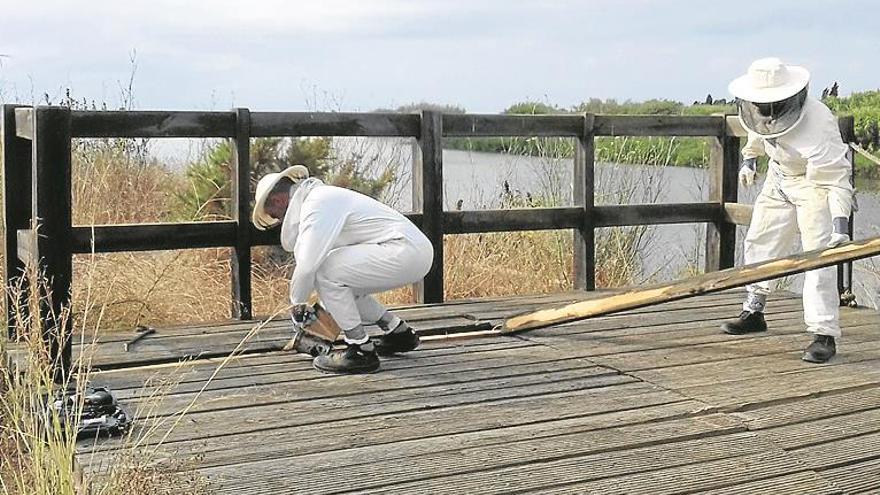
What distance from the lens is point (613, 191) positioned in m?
11.0

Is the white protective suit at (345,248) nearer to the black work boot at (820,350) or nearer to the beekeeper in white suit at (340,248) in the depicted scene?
the beekeeper in white suit at (340,248)

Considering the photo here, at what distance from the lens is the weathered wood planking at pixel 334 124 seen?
738cm

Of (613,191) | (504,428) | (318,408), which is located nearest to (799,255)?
(504,428)

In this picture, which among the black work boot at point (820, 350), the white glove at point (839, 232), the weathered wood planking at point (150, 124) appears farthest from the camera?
the weathered wood planking at point (150, 124)

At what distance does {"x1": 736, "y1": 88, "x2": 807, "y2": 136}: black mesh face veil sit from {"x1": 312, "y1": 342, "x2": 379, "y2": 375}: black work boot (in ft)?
7.84

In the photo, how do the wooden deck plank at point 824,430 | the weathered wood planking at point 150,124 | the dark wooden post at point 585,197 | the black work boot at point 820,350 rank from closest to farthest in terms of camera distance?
the wooden deck plank at point 824,430, the black work boot at point 820,350, the weathered wood planking at point 150,124, the dark wooden post at point 585,197

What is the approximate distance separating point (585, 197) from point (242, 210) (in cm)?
254

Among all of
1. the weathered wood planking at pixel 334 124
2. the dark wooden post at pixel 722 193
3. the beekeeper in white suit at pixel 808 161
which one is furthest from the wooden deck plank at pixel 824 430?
the dark wooden post at pixel 722 193

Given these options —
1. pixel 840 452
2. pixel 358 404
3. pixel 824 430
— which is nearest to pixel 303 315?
pixel 358 404

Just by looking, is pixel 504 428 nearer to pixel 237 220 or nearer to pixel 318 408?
pixel 318 408

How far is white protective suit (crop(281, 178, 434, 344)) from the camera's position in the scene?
557cm

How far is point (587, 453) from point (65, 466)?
1914mm

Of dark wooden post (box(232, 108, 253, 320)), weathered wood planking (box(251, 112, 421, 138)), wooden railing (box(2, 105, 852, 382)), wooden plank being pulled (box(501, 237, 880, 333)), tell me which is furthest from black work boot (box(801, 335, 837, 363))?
dark wooden post (box(232, 108, 253, 320))

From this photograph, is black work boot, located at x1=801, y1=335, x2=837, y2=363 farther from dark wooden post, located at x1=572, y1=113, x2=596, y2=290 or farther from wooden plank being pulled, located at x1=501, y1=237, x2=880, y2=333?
dark wooden post, located at x1=572, y1=113, x2=596, y2=290
